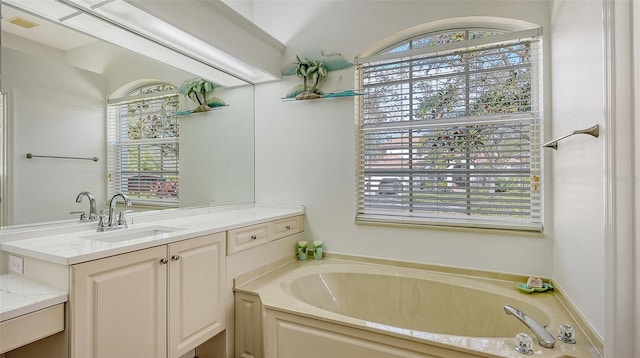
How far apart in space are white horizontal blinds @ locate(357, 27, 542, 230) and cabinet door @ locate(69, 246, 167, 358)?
1523mm

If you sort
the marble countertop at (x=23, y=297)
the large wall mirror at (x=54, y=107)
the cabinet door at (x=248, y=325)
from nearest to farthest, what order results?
the marble countertop at (x=23, y=297)
the large wall mirror at (x=54, y=107)
the cabinet door at (x=248, y=325)

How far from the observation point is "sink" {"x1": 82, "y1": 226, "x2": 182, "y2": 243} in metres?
1.60

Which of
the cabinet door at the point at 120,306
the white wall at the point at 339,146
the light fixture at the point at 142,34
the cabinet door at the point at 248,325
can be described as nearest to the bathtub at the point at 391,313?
the cabinet door at the point at 248,325

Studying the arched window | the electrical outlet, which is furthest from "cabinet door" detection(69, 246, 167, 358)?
the arched window

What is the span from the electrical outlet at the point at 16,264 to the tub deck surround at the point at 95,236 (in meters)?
0.03

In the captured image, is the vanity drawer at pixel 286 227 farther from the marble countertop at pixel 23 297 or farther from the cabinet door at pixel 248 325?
the marble countertop at pixel 23 297

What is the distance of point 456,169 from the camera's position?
7.27ft

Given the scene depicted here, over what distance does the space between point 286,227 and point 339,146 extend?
774mm

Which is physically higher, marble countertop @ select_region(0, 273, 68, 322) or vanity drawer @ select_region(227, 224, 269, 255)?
vanity drawer @ select_region(227, 224, 269, 255)

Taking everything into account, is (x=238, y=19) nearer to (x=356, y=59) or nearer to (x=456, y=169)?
(x=356, y=59)

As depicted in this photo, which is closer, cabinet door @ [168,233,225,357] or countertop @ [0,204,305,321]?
countertop @ [0,204,305,321]

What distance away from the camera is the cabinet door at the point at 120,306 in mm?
1193

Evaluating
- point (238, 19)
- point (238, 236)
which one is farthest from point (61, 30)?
point (238, 236)

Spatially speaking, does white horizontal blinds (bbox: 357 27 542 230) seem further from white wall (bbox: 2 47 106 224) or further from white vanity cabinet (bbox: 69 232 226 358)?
white wall (bbox: 2 47 106 224)
